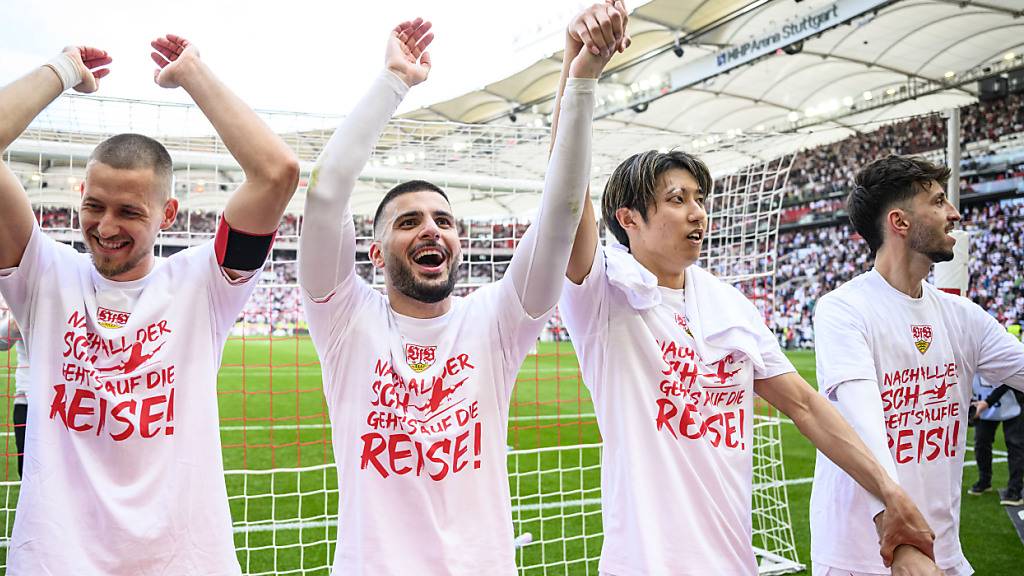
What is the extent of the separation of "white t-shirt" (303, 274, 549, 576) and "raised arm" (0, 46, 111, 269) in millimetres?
762

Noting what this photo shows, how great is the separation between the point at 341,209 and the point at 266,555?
14.6 feet

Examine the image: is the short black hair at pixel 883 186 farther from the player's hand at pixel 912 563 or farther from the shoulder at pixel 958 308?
the player's hand at pixel 912 563

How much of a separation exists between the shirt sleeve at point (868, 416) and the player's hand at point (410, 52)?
171 centimetres

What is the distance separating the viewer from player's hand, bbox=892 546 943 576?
1934 millimetres

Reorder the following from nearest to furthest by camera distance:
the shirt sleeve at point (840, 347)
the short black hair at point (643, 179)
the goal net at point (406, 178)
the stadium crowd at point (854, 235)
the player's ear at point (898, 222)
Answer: the short black hair at point (643, 179) < the shirt sleeve at point (840, 347) < the player's ear at point (898, 222) < the goal net at point (406, 178) < the stadium crowd at point (854, 235)

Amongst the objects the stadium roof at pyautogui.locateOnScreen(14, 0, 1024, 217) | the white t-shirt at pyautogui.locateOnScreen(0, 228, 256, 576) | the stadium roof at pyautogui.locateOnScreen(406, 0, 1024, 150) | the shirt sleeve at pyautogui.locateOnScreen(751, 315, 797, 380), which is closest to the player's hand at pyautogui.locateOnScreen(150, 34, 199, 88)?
the white t-shirt at pyautogui.locateOnScreen(0, 228, 256, 576)

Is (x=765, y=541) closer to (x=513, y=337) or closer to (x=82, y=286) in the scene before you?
(x=513, y=337)

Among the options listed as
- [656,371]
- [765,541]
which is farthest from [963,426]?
[765,541]

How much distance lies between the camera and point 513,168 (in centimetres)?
641

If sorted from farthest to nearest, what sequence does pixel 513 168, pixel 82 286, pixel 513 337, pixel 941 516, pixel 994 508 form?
pixel 994 508 → pixel 513 168 → pixel 941 516 → pixel 513 337 → pixel 82 286

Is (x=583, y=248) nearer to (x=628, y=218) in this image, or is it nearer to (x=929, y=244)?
(x=628, y=218)

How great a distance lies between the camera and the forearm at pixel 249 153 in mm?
1947

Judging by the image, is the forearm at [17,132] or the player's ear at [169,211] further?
the player's ear at [169,211]

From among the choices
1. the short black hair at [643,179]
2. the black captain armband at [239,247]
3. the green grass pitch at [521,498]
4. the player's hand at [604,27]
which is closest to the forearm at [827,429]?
the short black hair at [643,179]
